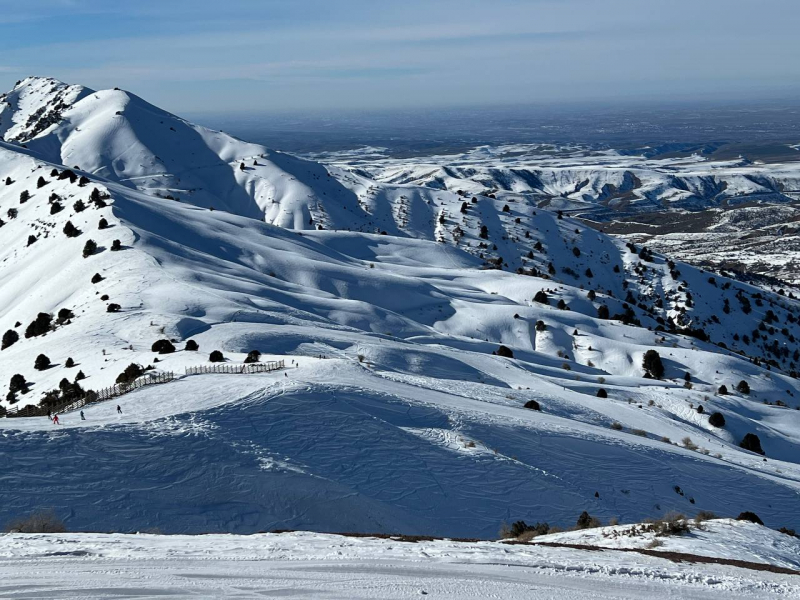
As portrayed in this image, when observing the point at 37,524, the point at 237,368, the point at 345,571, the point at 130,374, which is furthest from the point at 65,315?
the point at 345,571

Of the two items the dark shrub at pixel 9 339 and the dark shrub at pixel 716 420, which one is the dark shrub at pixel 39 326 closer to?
the dark shrub at pixel 9 339

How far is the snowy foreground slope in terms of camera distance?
1059cm

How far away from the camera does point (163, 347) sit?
31.4 meters

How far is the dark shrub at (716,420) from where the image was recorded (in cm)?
3600

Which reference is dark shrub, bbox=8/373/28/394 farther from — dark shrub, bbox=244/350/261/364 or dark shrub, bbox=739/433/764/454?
dark shrub, bbox=739/433/764/454

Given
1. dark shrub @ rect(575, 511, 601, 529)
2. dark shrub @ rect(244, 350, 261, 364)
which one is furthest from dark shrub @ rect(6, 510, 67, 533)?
dark shrub @ rect(244, 350, 261, 364)

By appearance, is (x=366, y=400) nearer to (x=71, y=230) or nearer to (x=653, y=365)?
(x=653, y=365)

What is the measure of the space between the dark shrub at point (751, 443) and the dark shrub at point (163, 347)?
28.6 meters

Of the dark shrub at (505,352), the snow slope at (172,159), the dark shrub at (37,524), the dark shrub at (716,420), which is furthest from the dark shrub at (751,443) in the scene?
the snow slope at (172,159)

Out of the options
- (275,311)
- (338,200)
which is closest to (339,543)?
(275,311)

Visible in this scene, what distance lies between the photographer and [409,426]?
2261 centimetres

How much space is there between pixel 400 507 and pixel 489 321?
39.5m

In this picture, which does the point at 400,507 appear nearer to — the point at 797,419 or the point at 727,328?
the point at 797,419

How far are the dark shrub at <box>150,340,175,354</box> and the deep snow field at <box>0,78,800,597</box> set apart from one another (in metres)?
1.52
